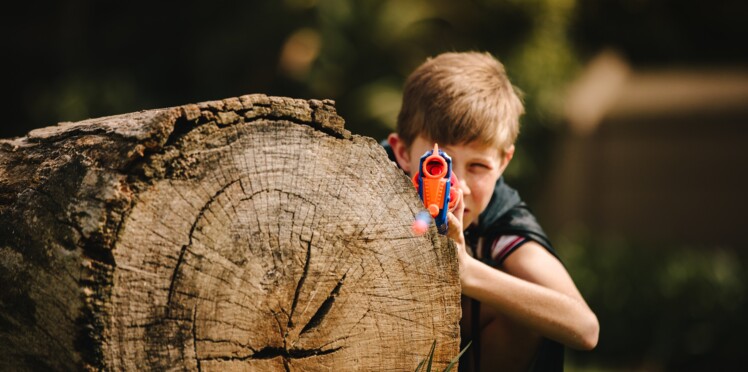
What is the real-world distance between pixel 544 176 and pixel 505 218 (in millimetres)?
6998

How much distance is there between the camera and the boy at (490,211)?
2680 mm

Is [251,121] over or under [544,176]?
under

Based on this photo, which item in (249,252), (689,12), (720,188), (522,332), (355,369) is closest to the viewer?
(249,252)

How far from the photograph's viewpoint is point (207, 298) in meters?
1.92

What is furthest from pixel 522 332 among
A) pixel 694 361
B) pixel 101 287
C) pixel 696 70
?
pixel 696 70

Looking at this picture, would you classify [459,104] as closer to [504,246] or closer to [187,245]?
[504,246]

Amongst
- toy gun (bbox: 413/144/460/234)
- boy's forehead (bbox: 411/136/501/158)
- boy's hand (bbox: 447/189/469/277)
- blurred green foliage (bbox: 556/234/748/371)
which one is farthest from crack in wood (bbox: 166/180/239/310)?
blurred green foliage (bbox: 556/234/748/371)

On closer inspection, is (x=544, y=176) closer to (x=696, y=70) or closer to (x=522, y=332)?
(x=696, y=70)

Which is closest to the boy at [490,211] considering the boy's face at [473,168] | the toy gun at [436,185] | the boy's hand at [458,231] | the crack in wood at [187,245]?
the boy's face at [473,168]

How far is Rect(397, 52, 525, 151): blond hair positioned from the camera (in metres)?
2.83

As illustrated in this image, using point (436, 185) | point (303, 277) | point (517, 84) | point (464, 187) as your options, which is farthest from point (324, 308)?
point (517, 84)

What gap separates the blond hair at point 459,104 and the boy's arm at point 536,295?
17.1 inches

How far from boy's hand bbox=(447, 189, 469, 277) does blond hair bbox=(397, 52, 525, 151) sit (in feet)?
1.56

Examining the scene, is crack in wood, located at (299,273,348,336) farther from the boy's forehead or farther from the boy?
the boy's forehead
